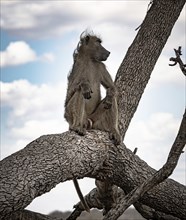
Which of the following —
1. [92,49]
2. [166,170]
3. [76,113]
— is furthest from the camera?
[92,49]

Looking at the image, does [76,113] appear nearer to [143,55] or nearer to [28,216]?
[28,216]

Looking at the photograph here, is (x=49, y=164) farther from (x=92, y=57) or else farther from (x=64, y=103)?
(x=92, y=57)

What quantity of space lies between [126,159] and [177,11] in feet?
9.96

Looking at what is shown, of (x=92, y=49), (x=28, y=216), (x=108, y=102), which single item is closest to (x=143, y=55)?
(x=92, y=49)

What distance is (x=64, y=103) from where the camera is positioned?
7.02m

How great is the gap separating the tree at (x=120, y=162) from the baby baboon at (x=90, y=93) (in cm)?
21

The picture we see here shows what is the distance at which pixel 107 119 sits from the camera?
690 cm

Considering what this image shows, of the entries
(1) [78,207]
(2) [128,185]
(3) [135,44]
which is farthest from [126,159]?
(3) [135,44]

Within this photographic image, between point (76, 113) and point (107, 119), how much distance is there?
478 mm

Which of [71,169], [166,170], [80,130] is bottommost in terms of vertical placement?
[166,170]

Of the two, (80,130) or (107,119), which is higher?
(107,119)

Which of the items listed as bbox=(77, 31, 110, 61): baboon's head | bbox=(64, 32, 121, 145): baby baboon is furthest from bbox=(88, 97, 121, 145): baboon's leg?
bbox=(77, 31, 110, 61): baboon's head

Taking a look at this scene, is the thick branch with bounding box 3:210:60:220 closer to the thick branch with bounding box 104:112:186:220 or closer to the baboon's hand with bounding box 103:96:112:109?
the thick branch with bounding box 104:112:186:220

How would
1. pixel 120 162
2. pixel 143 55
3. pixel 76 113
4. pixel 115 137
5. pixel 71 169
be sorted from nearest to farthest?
pixel 71 169
pixel 76 113
pixel 115 137
pixel 120 162
pixel 143 55
